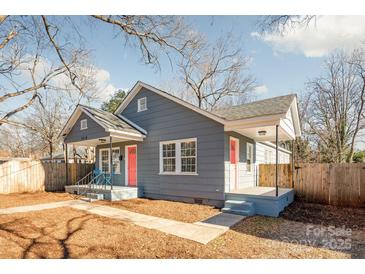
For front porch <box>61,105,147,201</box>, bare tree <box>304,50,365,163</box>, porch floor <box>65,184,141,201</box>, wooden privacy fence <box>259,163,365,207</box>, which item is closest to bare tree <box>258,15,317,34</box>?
wooden privacy fence <box>259,163,365,207</box>

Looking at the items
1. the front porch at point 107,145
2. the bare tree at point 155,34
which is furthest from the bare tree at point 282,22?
the front porch at point 107,145

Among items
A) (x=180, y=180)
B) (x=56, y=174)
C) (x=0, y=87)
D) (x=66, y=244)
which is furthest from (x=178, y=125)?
(x=56, y=174)

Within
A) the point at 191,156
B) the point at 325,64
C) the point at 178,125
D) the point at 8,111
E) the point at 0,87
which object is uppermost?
the point at 325,64

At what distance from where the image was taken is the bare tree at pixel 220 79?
21.3 m

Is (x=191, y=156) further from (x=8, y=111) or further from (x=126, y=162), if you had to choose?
(x=8, y=111)

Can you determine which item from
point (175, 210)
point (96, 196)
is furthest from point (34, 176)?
point (175, 210)

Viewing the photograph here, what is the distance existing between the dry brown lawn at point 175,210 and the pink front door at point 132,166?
7.36 ft

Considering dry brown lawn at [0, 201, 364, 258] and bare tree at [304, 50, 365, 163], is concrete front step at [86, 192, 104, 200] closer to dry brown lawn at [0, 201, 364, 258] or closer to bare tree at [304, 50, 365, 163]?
dry brown lawn at [0, 201, 364, 258]

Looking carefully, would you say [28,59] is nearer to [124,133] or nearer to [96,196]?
[124,133]

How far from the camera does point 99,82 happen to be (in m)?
20.0

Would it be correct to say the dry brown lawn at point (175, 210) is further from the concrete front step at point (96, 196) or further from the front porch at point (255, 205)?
the concrete front step at point (96, 196)

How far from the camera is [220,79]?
79.4 ft

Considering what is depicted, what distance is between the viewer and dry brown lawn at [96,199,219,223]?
6.88m
